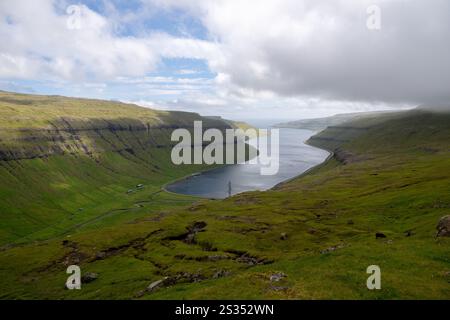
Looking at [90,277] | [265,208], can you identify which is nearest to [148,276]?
[90,277]

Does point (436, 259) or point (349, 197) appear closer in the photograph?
point (436, 259)

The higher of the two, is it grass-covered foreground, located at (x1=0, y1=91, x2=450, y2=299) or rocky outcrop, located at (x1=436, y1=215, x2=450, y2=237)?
rocky outcrop, located at (x1=436, y1=215, x2=450, y2=237)

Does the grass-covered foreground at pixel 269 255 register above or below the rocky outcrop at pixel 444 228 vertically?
below

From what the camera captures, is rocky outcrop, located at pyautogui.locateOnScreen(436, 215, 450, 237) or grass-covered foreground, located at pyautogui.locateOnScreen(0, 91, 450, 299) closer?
grass-covered foreground, located at pyautogui.locateOnScreen(0, 91, 450, 299)

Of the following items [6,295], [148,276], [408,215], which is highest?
[408,215]

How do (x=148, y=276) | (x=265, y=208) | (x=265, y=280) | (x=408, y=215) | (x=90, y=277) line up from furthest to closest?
(x=265, y=208)
(x=408, y=215)
(x=90, y=277)
(x=148, y=276)
(x=265, y=280)

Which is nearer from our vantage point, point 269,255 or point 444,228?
point 444,228

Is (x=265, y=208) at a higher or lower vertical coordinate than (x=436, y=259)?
lower

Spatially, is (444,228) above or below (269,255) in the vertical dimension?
above

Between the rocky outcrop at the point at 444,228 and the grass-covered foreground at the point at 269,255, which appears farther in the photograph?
the rocky outcrop at the point at 444,228
